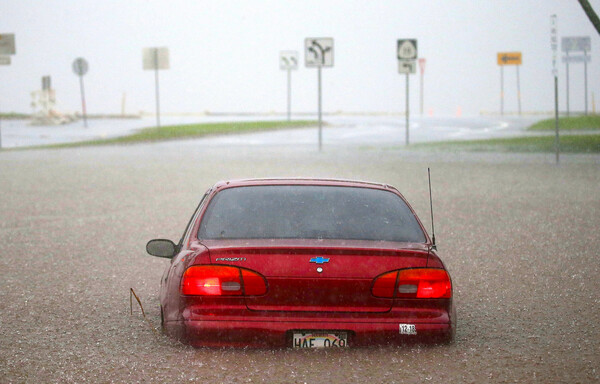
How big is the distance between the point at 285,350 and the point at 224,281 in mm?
802

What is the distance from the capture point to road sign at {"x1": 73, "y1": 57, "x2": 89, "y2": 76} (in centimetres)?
5100

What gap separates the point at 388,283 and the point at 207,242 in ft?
3.74

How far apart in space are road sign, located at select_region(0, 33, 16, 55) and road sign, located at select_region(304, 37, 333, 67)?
41.0ft

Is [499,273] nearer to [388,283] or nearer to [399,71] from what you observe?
[388,283]

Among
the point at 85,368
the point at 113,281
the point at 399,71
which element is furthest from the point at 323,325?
the point at 399,71

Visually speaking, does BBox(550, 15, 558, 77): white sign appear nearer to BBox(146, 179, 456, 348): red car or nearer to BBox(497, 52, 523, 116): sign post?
BBox(146, 179, 456, 348): red car

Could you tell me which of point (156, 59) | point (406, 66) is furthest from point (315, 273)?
point (156, 59)

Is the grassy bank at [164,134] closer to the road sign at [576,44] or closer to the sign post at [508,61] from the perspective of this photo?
the road sign at [576,44]

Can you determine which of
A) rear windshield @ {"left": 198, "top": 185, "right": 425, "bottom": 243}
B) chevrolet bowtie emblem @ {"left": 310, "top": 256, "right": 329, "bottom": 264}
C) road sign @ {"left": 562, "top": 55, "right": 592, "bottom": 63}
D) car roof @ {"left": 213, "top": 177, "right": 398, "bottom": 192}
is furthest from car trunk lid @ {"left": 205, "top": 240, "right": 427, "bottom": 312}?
road sign @ {"left": 562, "top": 55, "right": 592, "bottom": 63}

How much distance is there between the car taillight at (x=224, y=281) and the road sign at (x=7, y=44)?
33.5 metres

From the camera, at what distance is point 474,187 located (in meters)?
20.0

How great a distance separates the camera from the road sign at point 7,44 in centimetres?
3791

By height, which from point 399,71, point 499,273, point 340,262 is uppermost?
point 399,71

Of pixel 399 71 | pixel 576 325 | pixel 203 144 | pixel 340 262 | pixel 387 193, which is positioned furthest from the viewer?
pixel 203 144
